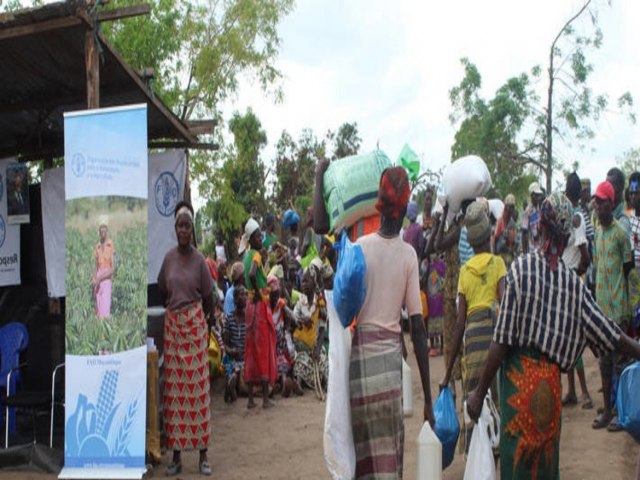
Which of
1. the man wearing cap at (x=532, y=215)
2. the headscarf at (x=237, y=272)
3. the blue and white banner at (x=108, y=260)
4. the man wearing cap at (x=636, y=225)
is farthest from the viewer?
the headscarf at (x=237, y=272)

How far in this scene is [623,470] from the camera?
20.1 ft

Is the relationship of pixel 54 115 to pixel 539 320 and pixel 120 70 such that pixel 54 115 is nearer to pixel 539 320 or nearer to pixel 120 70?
pixel 120 70

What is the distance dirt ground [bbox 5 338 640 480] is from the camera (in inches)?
249

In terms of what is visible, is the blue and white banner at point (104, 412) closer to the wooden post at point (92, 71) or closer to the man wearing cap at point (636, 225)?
the wooden post at point (92, 71)

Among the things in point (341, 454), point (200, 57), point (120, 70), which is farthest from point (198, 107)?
point (341, 454)

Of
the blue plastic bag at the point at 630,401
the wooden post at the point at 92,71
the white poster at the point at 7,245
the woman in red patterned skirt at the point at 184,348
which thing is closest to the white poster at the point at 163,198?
the white poster at the point at 7,245

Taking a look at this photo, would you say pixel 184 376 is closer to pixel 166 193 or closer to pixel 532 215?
pixel 166 193

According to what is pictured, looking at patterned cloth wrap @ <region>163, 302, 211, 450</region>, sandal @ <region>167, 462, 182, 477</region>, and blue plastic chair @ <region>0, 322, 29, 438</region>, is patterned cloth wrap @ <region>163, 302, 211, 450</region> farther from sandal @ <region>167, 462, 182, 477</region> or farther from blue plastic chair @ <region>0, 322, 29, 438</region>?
blue plastic chair @ <region>0, 322, 29, 438</region>

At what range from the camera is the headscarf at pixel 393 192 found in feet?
13.1

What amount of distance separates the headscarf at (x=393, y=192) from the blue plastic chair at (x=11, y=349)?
5.12m

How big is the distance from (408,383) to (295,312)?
242 inches

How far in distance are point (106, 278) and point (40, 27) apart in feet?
6.76

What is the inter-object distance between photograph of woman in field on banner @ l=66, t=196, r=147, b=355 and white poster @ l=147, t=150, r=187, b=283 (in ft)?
8.56

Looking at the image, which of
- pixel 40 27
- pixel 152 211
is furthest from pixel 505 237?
pixel 40 27
